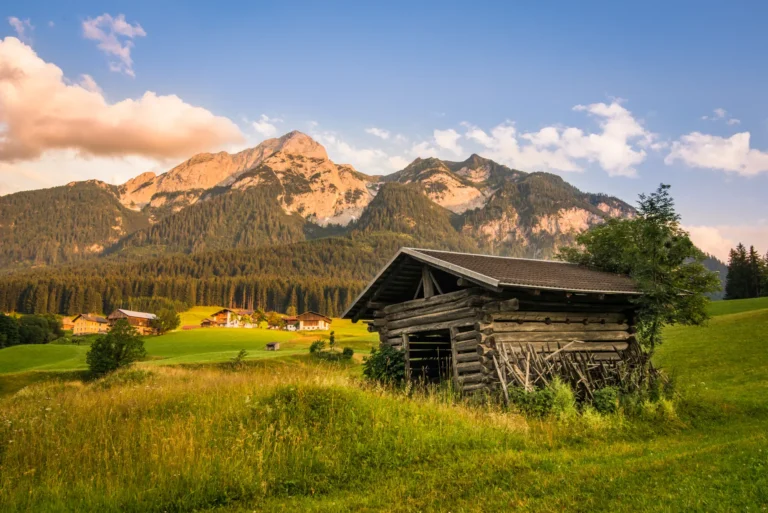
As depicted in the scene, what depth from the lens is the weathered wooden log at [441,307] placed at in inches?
626

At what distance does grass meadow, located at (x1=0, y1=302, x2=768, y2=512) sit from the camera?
7.20 metres

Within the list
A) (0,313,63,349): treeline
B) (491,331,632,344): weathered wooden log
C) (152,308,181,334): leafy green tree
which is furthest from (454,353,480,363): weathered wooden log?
(152,308,181,334): leafy green tree

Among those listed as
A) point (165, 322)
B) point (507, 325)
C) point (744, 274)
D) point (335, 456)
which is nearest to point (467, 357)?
point (507, 325)

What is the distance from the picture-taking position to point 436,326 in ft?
59.1

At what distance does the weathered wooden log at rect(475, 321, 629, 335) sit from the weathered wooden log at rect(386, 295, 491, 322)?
738 millimetres

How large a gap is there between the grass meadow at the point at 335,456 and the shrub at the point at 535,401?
639 millimetres

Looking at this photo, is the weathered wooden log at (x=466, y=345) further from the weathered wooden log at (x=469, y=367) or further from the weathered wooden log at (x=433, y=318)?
the weathered wooden log at (x=433, y=318)

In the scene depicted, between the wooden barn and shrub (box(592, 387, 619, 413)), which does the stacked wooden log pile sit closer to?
the wooden barn

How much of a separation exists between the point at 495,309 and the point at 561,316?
11.3 ft

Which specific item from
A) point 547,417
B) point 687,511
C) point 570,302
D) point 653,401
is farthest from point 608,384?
point 687,511

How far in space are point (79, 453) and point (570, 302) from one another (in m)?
14.6

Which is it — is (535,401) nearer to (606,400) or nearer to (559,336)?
(606,400)

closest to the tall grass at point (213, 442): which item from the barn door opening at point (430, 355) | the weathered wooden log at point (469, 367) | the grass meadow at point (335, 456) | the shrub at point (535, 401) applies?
the grass meadow at point (335, 456)

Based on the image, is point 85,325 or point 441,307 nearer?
point 441,307
